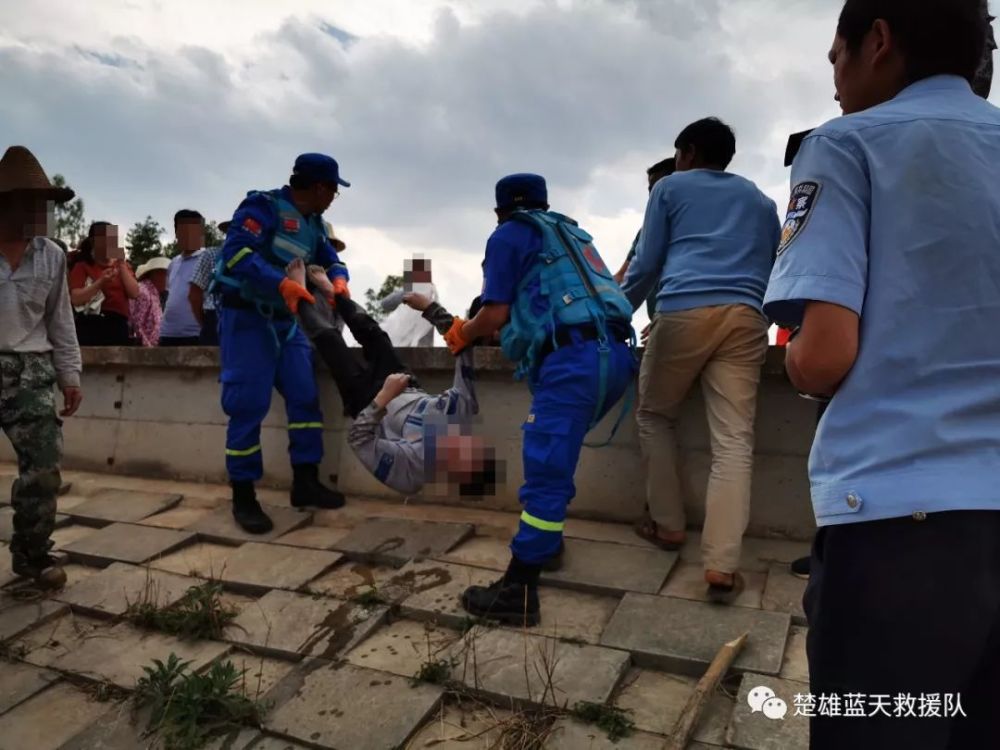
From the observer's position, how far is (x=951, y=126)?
1.27 m

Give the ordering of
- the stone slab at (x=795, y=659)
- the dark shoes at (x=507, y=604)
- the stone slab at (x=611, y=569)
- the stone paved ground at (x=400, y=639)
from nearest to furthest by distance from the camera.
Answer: the stone paved ground at (x=400, y=639) → the stone slab at (x=795, y=659) → the dark shoes at (x=507, y=604) → the stone slab at (x=611, y=569)

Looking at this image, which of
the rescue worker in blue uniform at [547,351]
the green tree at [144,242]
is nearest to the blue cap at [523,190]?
the rescue worker in blue uniform at [547,351]

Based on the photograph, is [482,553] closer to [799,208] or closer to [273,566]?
[273,566]

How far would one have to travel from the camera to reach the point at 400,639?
9.95ft

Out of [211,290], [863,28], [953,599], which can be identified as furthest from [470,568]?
[863,28]

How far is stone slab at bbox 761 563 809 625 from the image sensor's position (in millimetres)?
3084

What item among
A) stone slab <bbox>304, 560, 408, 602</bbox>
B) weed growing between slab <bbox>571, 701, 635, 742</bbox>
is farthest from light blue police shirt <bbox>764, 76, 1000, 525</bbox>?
stone slab <bbox>304, 560, 408, 602</bbox>

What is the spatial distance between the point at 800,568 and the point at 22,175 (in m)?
4.12

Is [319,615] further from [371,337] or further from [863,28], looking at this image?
[863,28]

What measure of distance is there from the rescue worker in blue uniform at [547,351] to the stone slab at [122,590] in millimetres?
1491

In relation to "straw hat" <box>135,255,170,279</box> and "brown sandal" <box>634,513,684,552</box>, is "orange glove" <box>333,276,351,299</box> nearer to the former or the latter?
"brown sandal" <box>634,513,684,552</box>

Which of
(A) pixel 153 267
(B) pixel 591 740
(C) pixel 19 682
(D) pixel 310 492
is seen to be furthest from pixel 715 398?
(A) pixel 153 267

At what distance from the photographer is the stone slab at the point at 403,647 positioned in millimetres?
2824

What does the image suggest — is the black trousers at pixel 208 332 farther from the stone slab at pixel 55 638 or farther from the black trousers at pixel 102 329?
the stone slab at pixel 55 638
